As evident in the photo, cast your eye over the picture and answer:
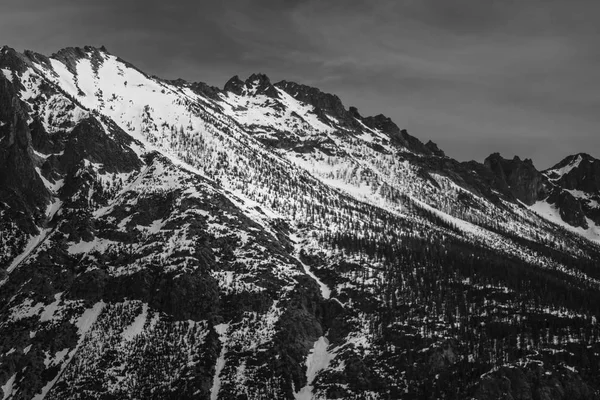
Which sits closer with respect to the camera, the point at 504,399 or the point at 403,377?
the point at 504,399

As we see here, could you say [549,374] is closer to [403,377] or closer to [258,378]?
[403,377]

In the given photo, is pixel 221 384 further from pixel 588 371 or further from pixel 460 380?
pixel 588 371

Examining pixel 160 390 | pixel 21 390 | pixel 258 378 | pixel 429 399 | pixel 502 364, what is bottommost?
pixel 21 390

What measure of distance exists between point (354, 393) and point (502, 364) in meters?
40.5

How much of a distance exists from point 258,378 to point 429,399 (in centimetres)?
4697

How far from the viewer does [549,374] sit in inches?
7328

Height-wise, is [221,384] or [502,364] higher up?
[502,364]

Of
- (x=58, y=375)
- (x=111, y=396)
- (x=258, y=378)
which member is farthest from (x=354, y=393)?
(x=58, y=375)

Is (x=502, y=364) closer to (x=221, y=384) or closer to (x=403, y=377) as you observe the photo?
(x=403, y=377)

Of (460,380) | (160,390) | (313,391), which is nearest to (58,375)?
(160,390)

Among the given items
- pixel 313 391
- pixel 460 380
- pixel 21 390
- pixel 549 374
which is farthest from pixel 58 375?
pixel 549 374

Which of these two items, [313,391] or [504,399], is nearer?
[504,399]

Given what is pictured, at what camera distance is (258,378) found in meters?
199

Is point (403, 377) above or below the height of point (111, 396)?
above
